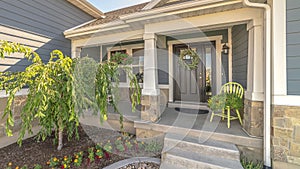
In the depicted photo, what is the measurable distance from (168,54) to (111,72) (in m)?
2.96

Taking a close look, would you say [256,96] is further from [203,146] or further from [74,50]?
[74,50]

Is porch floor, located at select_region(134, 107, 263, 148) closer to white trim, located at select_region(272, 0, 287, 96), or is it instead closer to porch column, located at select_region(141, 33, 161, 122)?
porch column, located at select_region(141, 33, 161, 122)

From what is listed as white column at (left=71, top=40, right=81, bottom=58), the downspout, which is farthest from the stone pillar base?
white column at (left=71, top=40, right=81, bottom=58)

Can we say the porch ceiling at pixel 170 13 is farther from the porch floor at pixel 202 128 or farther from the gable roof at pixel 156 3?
the porch floor at pixel 202 128

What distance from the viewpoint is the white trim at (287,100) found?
2195mm

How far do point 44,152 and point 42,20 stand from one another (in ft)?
11.8

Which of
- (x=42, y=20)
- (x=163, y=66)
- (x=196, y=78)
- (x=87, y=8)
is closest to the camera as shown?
(x=42, y=20)

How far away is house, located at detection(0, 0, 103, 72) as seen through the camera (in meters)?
3.57

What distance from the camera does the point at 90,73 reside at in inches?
103

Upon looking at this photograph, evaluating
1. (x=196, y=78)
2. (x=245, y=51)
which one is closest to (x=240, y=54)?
(x=245, y=51)

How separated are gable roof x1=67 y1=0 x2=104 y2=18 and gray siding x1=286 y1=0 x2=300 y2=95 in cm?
560

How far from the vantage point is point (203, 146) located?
103 inches

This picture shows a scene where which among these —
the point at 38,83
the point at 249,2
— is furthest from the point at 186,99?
the point at 38,83

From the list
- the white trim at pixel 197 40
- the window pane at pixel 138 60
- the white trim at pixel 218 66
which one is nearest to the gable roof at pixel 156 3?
the white trim at pixel 197 40
